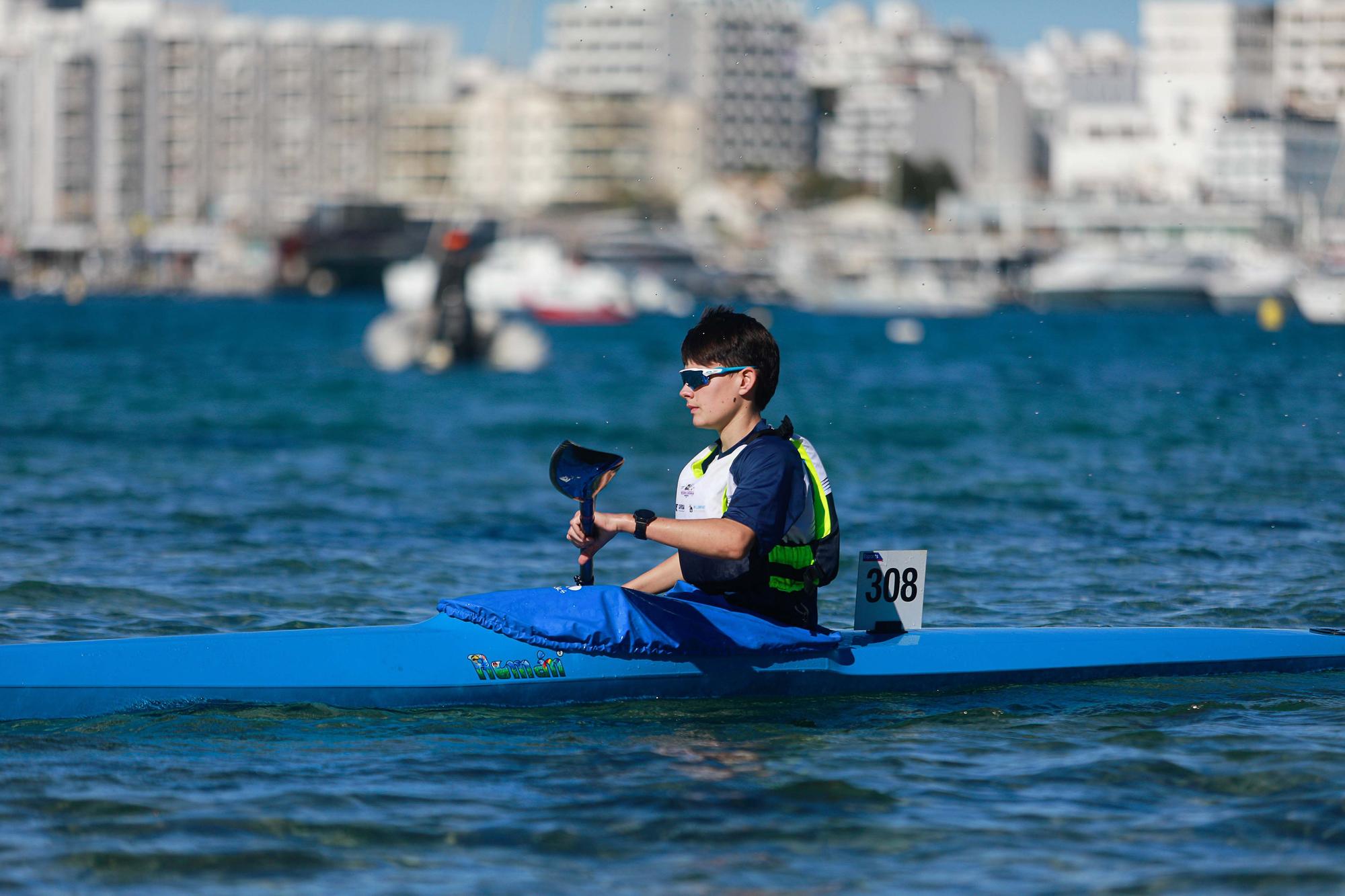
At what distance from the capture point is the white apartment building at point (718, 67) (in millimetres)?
142625

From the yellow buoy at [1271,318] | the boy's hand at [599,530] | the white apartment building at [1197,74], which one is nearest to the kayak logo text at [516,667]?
the boy's hand at [599,530]

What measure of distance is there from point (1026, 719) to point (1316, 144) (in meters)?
62.0

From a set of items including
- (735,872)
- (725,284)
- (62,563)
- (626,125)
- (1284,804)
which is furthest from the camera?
(626,125)

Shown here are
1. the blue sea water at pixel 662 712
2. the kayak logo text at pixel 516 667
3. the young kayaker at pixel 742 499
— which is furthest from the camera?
the kayak logo text at pixel 516 667

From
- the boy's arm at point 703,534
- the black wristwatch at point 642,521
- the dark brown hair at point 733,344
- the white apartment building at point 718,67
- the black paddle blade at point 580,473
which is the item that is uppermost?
the white apartment building at point 718,67

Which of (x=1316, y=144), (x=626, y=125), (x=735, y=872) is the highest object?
(x=626, y=125)

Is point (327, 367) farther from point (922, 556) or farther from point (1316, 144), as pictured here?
point (1316, 144)

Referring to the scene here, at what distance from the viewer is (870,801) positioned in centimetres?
523

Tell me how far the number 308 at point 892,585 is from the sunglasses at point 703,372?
1.16m

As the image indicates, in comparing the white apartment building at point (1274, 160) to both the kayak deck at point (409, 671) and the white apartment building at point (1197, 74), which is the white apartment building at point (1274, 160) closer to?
the white apartment building at point (1197, 74)

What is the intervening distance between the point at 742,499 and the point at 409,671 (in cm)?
136

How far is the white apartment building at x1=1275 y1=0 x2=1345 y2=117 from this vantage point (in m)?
40.2

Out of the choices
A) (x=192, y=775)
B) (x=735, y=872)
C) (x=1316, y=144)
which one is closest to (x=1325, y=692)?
(x=735, y=872)

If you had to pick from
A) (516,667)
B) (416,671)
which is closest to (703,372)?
(516,667)
